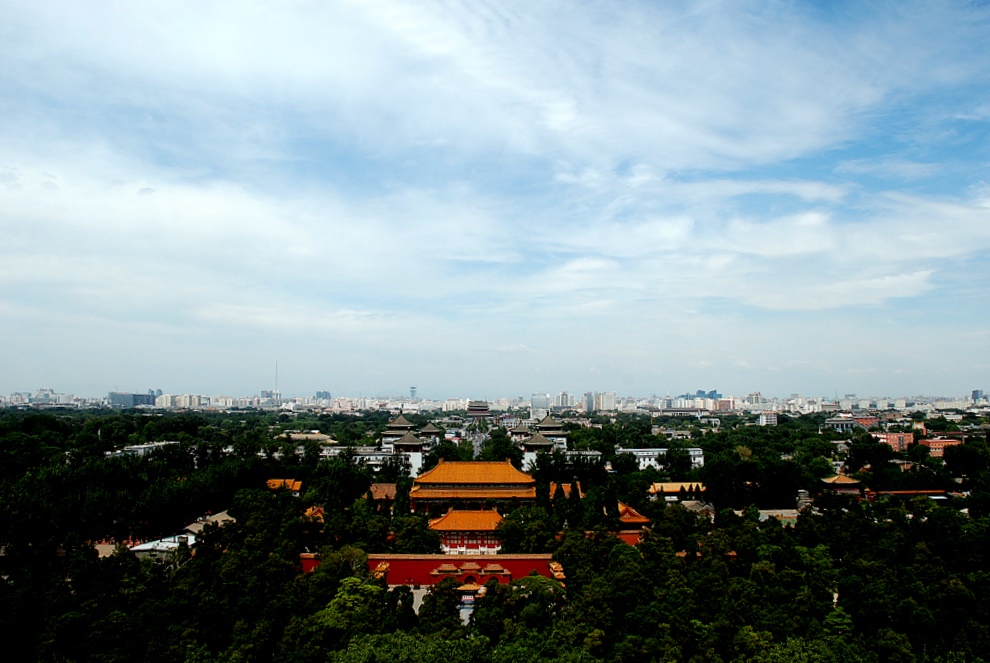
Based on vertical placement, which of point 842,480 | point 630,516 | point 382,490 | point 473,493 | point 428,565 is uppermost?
point 473,493

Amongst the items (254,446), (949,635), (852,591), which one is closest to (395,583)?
(852,591)

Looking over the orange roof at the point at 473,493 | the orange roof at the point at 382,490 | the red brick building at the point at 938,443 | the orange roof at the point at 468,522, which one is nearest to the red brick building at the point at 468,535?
the orange roof at the point at 468,522

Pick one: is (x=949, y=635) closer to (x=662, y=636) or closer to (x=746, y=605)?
(x=746, y=605)

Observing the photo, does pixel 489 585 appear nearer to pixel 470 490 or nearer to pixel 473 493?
pixel 473 493

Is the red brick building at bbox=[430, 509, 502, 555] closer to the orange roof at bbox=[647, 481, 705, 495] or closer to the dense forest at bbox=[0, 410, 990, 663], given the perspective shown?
the dense forest at bbox=[0, 410, 990, 663]

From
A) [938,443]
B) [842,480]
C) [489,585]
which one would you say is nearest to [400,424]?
[842,480]

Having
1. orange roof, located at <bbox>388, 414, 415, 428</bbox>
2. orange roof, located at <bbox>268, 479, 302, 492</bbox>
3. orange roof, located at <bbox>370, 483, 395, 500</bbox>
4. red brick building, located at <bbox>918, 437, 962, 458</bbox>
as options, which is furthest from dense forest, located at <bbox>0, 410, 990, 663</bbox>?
red brick building, located at <bbox>918, 437, 962, 458</bbox>
